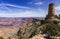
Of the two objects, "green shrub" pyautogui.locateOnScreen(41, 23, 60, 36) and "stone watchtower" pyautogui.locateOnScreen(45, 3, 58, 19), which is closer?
"green shrub" pyautogui.locateOnScreen(41, 23, 60, 36)

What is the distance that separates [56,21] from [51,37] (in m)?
11.6

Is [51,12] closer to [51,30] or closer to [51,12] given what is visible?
[51,12]

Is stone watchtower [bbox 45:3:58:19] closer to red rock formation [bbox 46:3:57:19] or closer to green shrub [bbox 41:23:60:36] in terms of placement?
red rock formation [bbox 46:3:57:19]

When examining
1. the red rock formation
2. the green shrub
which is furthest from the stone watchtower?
the green shrub

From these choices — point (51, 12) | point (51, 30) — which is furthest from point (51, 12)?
point (51, 30)

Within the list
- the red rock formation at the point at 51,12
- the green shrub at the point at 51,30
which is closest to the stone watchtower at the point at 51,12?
the red rock formation at the point at 51,12

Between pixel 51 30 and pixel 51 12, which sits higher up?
pixel 51 12

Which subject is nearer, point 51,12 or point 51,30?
point 51,30

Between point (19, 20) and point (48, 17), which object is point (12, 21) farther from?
point (48, 17)

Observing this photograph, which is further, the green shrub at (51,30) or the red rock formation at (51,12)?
the red rock formation at (51,12)

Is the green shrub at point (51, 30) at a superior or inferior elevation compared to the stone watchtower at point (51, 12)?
inferior

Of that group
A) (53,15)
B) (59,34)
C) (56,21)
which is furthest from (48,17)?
(59,34)

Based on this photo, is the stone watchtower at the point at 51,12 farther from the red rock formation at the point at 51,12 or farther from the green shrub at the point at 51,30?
the green shrub at the point at 51,30

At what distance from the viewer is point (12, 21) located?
11062cm
